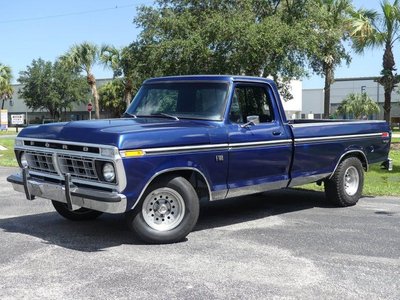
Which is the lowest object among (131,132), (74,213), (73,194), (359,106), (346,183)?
(74,213)

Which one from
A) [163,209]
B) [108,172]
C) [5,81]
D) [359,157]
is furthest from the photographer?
[5,81]

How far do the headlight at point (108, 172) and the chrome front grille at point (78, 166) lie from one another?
0.48ft

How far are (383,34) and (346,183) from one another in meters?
17.9

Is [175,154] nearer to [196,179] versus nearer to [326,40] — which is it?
[196,179]

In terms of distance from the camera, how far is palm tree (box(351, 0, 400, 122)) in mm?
23734

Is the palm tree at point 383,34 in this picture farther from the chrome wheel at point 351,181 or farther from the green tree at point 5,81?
the green tree at point 5,81

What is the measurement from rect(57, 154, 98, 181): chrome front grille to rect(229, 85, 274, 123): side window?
2019 mm

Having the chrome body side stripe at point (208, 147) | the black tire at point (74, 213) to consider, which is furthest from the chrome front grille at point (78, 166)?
the black tire at point (74, 213)

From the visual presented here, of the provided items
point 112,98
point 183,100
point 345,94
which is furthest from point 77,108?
point 183,100

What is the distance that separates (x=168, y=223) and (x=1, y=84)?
221 feet

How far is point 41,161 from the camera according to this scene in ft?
22.0

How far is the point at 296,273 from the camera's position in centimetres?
510

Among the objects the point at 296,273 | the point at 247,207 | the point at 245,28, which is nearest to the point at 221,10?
the point at 245,28

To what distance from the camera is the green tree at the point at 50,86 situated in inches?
2724
